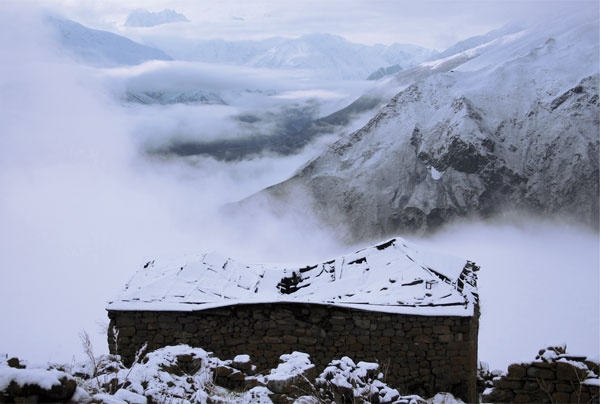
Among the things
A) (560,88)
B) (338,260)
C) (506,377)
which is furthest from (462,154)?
(506,377)

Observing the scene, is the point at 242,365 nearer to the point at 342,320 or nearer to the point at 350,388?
the point at 342,320

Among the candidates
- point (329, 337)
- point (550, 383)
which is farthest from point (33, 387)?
point (329, 337)

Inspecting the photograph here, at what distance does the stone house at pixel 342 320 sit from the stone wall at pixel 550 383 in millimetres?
3410

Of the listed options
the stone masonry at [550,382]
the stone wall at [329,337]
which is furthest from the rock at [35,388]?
the stone wall at [329,337]

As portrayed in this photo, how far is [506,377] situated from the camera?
7512mm

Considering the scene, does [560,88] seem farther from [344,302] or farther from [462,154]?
[344,302]

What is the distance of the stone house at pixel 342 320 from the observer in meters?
11.1

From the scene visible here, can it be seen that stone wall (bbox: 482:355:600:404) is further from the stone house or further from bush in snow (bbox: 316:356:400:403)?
the stone house

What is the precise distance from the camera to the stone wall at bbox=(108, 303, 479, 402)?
36.4 feet

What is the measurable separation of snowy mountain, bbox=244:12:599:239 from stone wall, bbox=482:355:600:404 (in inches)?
1801

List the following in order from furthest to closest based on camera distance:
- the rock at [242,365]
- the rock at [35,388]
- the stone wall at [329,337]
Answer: the stone wall at [329,337], the rock at [242,365], the rock at [35,388]

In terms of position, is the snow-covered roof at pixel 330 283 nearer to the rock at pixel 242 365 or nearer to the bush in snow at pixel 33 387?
the rock at pixel 242 365

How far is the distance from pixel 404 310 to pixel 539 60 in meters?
51.0

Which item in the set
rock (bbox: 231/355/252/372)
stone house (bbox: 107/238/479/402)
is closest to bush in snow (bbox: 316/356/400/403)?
rock (bbox: 231/355/252/372)
